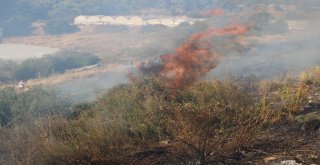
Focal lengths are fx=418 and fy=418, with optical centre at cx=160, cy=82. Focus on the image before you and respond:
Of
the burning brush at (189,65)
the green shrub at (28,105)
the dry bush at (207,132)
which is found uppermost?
the dry bush at (207,132)

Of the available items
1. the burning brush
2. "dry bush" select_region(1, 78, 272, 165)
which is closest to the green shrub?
the burning brush

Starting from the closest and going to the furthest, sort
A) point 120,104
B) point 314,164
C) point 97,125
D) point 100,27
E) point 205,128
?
point 314,164
point 205,128
point 97,125
point 120,104
point 100,27

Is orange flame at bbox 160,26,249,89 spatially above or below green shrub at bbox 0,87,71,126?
above

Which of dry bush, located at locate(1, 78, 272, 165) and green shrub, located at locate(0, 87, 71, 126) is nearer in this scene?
dry bush, located at locate(1, 78, 272, 165)

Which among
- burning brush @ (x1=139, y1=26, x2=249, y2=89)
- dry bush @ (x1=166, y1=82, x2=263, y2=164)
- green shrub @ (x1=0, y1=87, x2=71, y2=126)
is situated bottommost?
green shrub @ (x1=0, y1=87, x2=71, y2=126)

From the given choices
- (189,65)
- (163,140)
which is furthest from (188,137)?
(189,65)

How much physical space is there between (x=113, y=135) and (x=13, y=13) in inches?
3469

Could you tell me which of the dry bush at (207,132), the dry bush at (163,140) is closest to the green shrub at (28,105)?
the dry bush at (163,140)

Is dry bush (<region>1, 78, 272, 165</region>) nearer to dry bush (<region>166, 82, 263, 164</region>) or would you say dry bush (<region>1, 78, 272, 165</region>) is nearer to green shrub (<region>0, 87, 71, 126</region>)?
dry bush (<region>166, 82, 263, 164</region>)

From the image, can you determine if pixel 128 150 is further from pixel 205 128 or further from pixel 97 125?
pixel 205 128

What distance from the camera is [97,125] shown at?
7027 mm

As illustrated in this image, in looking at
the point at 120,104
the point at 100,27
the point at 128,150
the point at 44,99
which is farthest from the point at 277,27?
the point at 100,27

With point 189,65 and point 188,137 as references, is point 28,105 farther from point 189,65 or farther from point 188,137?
point 188,137

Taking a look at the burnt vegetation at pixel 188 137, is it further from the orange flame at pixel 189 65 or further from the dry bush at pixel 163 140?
the orange flame at pixel 189 65
